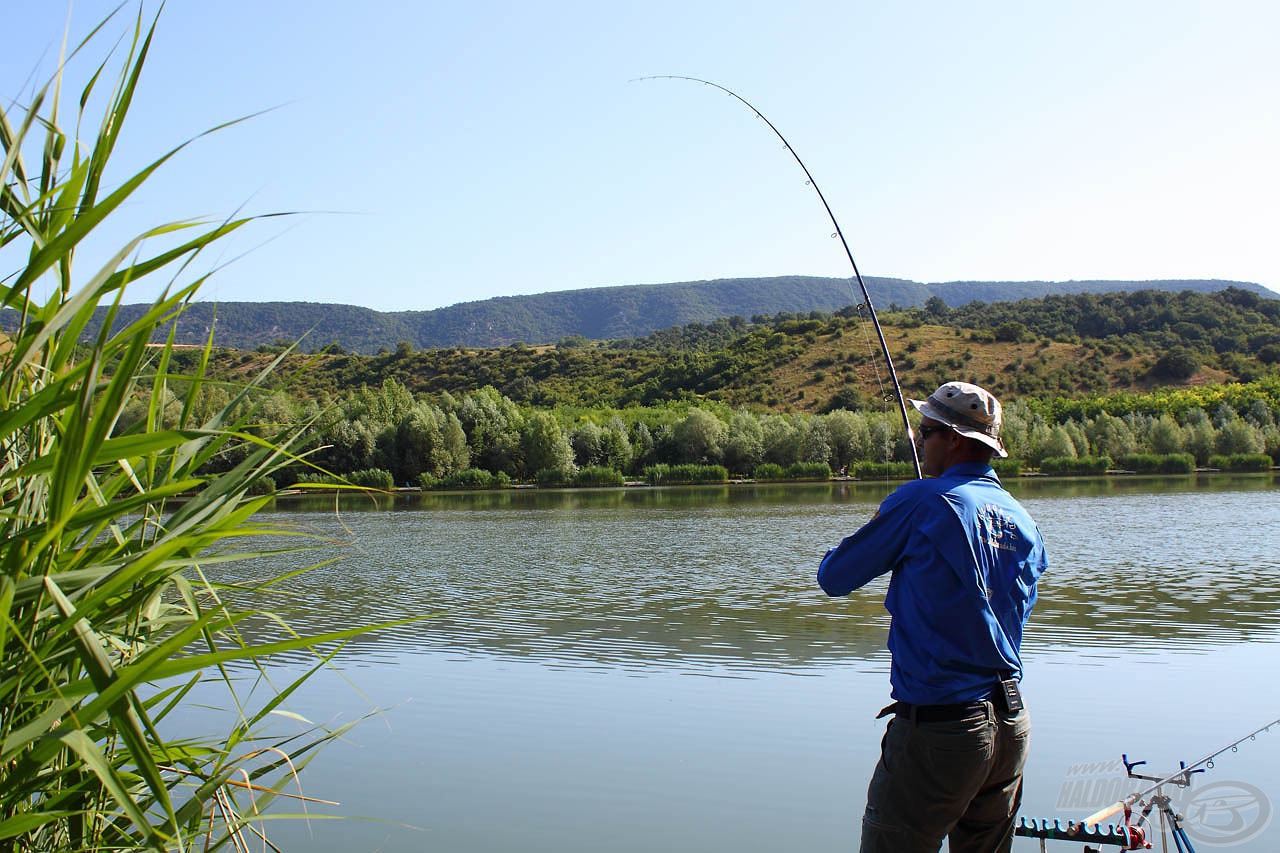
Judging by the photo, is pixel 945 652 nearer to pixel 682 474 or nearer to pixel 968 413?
pixel 968 413

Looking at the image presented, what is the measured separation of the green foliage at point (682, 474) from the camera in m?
52.9

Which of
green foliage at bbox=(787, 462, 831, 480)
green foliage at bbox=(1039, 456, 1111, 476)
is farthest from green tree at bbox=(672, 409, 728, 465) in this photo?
green foliage at bbox=(1039, 456, 1111, 476)

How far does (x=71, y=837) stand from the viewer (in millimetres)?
2553

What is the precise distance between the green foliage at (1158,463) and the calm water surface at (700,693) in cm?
3474

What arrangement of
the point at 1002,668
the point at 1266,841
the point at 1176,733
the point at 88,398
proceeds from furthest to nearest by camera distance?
the point at 1176,733
the point at 1266,841
the point at 1002,668
the point at 88,398

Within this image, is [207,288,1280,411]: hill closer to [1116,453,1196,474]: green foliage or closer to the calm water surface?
[1116,453,1196,474]: green foliage

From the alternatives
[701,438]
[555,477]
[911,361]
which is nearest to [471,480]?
[555,477]

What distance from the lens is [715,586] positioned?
1510 cm

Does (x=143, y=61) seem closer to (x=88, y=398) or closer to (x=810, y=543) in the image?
(x=88, y=398)

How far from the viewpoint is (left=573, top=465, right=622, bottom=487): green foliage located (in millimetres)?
52156

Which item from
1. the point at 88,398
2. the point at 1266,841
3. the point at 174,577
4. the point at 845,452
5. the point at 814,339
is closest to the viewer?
the point at 88,398

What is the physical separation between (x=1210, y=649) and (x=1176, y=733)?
127 inches

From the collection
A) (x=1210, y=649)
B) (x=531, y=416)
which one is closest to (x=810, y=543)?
(x=1210, y=649)

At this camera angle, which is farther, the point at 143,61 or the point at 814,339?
the point at 814,339
